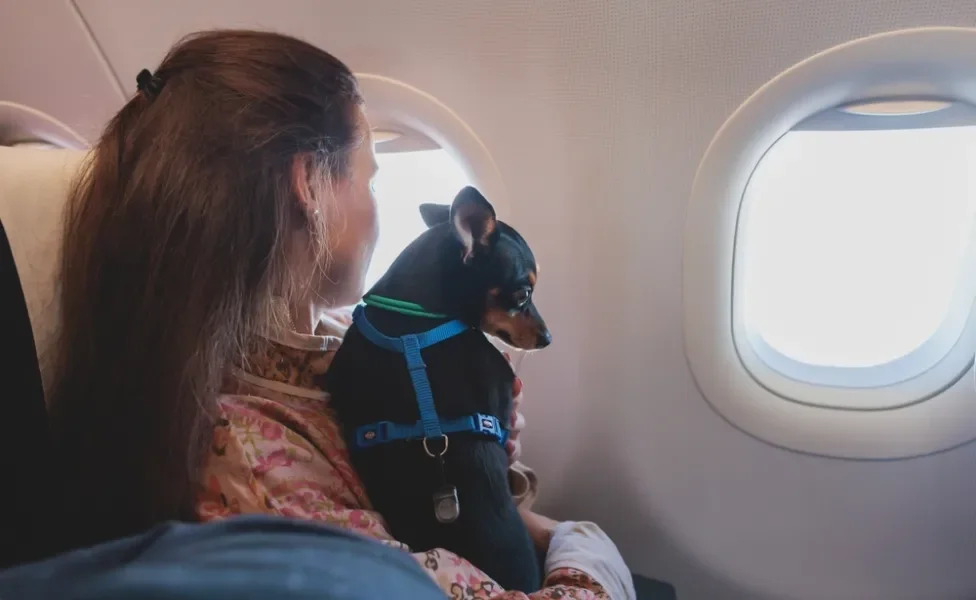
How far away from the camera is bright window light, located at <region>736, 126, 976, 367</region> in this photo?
1158 millimetres

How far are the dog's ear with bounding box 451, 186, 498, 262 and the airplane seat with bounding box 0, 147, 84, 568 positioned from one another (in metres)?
0.43

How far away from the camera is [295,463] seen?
2.60 feet

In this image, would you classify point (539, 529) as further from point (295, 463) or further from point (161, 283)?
point (161, 283)

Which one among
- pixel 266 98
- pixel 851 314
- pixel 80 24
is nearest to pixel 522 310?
pixel 266 98

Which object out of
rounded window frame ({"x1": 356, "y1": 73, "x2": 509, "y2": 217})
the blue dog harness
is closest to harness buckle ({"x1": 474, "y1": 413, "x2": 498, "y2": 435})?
the blue dog harness

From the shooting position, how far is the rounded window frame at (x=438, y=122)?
1.09 meters

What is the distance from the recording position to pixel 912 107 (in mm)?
986

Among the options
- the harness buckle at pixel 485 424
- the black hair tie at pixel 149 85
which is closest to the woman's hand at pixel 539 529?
the harness buckle at pixel 485 424

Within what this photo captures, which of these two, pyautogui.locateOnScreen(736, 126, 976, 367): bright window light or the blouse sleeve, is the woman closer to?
the blouse sleeve

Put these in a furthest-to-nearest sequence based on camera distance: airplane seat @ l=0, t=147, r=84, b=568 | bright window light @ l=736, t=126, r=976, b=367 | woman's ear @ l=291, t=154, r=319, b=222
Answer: bright window light @ l=736, t=126, r=976, b=367 < woman's ear @ l=291, t=154, r=319, b=222 < airplane seat @ l=0, t=147, r=84, b=568

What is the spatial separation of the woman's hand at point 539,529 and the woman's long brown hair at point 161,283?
1.59 feet

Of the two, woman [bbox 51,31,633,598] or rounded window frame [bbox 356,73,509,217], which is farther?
rounded window frame [bbox 356,73,509,217]

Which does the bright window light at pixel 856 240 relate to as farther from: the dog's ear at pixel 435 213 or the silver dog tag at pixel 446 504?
the silver dog tag at pixel 446 504

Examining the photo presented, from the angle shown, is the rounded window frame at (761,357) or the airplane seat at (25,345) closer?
the airplane seat at (25,345)
